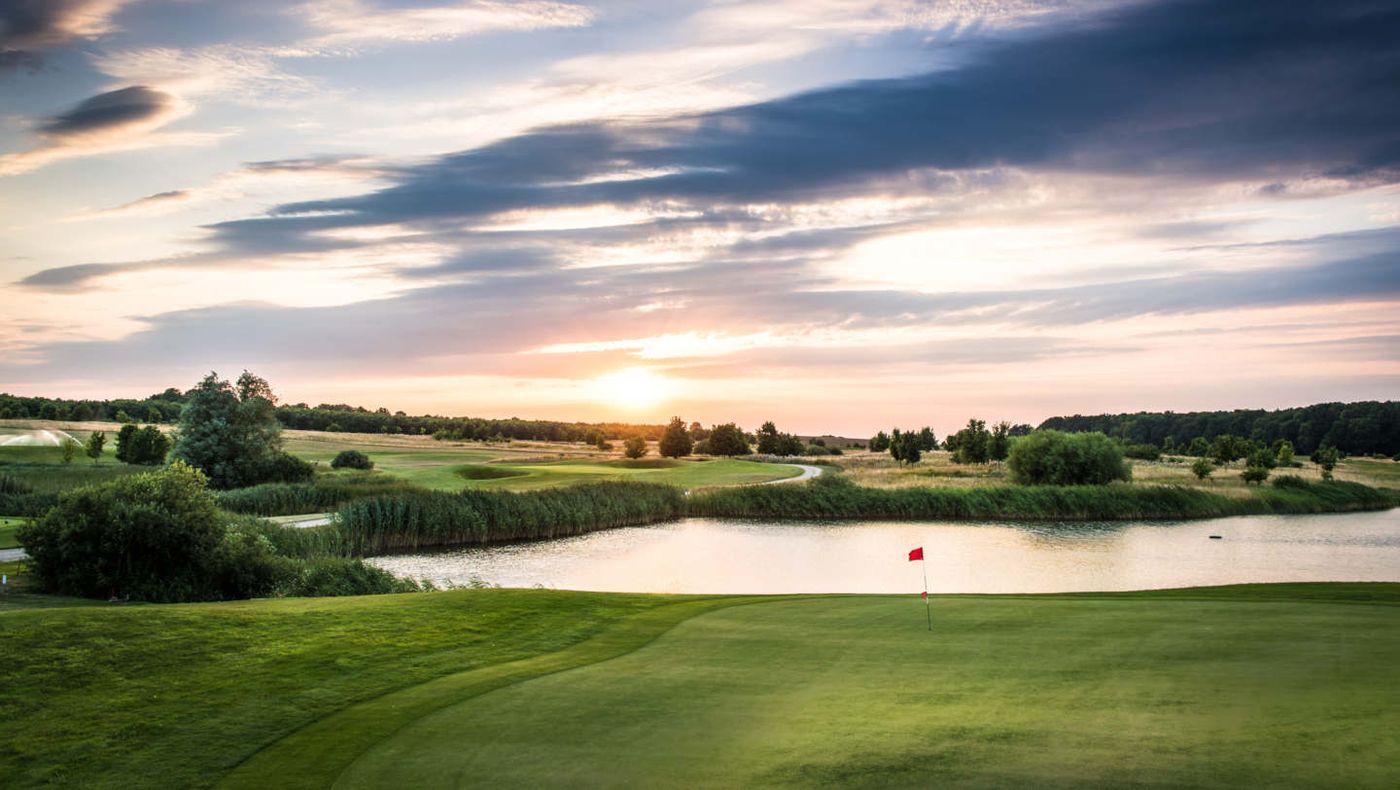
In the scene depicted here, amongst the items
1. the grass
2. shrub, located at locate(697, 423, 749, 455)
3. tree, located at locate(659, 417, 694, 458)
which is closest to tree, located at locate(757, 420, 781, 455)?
shrub, located at locate(697, 423, 749, 455)

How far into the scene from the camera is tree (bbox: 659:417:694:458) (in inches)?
3322

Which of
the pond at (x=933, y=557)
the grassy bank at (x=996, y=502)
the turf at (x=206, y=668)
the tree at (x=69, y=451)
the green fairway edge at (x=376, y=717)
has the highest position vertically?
the tree at (x=69, y=451)

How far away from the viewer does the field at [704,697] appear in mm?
6594

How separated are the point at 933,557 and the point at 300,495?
82.4ft

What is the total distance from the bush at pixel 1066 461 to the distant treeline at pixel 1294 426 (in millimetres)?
40708

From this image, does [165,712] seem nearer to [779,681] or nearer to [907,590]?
[779,681]

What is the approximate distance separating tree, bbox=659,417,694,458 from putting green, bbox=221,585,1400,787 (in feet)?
238

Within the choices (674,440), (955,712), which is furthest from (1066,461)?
(955,712)

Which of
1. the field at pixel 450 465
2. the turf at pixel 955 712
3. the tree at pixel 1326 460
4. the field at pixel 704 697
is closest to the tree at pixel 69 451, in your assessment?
the field at pixel 450 465

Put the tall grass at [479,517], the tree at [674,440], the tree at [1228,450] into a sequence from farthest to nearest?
the tree at [674,440] < the tree at [1228,450] < the tall grass at [479,517]

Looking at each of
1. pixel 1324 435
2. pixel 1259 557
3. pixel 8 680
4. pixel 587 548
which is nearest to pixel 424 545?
pixel 587 548

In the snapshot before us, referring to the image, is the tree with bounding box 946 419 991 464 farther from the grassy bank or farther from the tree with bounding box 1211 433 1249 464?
the grassy bank

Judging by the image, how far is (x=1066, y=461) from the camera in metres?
53.8

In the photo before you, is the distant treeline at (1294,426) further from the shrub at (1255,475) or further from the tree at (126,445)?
the tree at (126,445)
